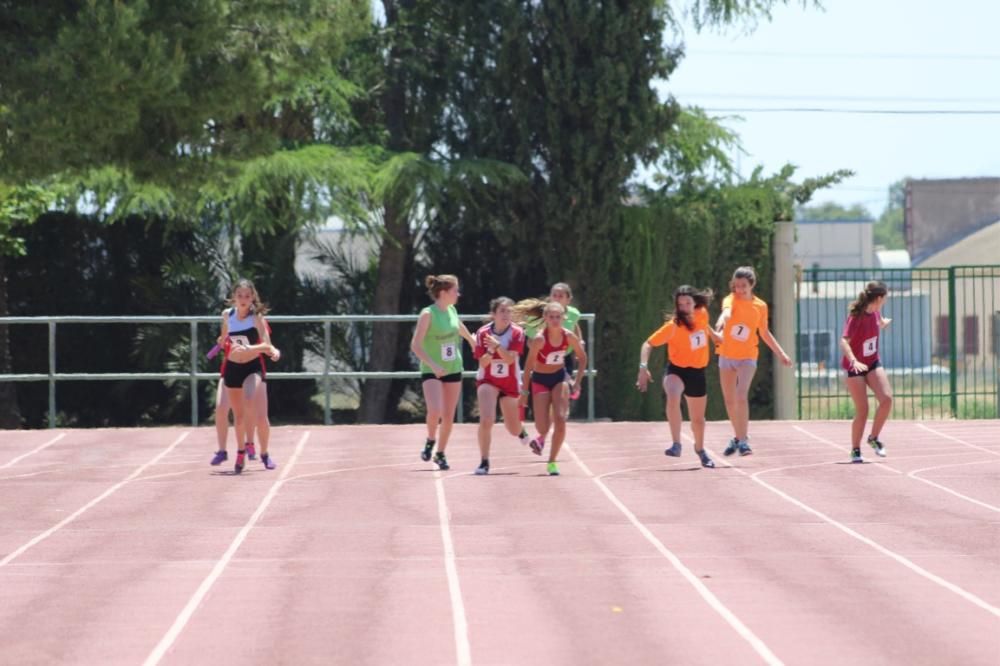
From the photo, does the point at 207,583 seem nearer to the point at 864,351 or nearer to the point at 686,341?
the point at 686,341

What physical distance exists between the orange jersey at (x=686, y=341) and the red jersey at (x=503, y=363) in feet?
4.66

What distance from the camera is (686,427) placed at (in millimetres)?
20672

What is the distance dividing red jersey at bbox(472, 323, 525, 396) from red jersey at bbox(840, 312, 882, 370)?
119 inches

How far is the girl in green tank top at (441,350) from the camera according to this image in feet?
50.9

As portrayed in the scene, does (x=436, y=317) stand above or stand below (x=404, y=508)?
above

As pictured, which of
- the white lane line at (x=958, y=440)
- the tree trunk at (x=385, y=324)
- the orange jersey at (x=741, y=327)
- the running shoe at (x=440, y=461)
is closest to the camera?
the running shoe at (x=440, y=461)

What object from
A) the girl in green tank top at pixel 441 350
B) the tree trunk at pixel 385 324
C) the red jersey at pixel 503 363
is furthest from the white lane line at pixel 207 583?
the tree trunk at pixel 385 324

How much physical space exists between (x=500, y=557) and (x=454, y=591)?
1.34 meters

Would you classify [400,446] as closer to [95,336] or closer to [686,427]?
[686,427]

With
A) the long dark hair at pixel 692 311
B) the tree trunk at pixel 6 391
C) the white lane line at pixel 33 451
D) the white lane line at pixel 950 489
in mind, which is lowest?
the white lane line at pixel 950 489

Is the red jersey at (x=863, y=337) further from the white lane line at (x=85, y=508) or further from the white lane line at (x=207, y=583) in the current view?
the white lane line at (x=85, y=508)

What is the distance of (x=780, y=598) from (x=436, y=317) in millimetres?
6781

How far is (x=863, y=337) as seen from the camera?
16.1 metres

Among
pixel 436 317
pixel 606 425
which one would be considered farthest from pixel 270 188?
pixel 436 317
